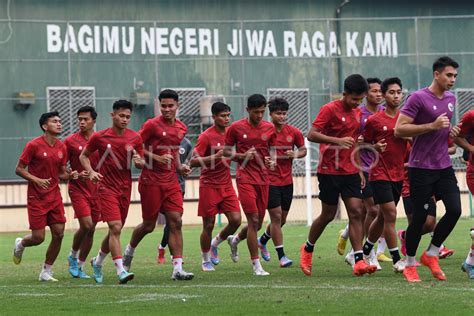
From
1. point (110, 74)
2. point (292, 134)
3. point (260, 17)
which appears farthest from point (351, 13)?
point (292, 134)

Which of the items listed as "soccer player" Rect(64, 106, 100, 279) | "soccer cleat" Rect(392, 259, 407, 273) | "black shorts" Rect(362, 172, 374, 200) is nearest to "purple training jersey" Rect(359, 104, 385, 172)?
"black shorts" Rect(362, 172, 374, 200)

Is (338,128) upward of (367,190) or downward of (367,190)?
upward

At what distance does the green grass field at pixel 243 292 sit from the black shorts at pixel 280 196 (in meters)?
0.86

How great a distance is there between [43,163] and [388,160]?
169 inches

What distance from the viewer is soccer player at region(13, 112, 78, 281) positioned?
15.5 metres

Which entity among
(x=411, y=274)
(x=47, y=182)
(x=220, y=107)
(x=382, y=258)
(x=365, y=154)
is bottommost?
(x=382, y=258)

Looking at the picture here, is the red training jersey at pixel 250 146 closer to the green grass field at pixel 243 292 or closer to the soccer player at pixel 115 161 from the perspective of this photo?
the green grass field at pixel 243 292

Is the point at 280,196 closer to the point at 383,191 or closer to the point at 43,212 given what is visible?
the point at 383,191

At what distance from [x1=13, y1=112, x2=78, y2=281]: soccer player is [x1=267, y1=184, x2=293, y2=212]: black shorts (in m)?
2.98

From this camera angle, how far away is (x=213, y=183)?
16.7m

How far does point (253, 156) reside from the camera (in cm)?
1588

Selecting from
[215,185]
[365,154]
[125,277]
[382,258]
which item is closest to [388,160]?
[365,154]

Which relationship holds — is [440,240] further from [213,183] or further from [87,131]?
[87,131]

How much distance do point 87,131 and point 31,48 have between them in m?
16.0
